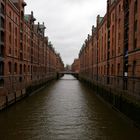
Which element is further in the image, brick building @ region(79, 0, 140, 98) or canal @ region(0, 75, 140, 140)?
brick building @ region(79, 0, 140, 98)

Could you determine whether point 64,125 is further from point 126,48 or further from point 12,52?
point 12,52

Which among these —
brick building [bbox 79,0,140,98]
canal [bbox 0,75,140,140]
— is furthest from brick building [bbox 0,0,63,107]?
brick building [bbox 79,0,140,98]

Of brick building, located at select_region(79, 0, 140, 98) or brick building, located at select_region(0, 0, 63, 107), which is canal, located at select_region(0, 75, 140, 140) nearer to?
brick building, located at select_region(79, 0, 140, 98)

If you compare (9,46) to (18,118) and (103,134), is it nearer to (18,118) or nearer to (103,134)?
(18,118)

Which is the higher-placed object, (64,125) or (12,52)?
(12,52)

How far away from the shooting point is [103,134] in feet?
45.7

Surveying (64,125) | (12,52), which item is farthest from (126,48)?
(12,52)

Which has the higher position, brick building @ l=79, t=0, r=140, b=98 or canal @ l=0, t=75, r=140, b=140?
brick building @ l=79, t=0, r=140, b=98

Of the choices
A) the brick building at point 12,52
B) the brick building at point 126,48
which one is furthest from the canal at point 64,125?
the brick building at point 12,52

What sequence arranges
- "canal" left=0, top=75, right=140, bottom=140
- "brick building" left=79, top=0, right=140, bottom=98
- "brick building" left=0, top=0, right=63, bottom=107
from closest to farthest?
"canal" left=0, top=75, right=140, bottom=140 → "brick building" left=79, top=0, right=140, bottom=98 → "brick building" left=0, top=0, right=63, bottom=107

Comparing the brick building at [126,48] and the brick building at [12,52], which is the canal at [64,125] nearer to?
the brick building at [126,48]

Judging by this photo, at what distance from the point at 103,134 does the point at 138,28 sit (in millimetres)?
10196

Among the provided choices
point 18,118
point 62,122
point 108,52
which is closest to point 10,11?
point 108,52

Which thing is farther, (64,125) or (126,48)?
(126,48)
